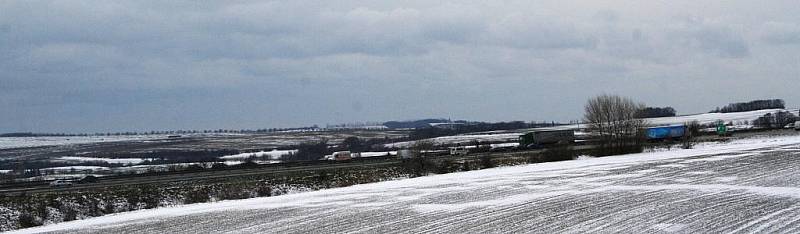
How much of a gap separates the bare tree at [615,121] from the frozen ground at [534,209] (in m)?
29.9

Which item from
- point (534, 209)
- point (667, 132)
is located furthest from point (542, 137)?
point (534, 209)

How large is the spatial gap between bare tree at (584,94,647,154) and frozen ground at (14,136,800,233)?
98.1ft

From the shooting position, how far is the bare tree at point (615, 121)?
209ft

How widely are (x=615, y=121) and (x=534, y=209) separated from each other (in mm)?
46962

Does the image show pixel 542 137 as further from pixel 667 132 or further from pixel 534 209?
pixel 534 209

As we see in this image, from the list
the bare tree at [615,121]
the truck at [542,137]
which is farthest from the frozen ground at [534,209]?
the truck at [542,137]

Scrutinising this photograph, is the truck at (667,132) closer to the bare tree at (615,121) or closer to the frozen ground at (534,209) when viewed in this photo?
the bare tree at (615,121)

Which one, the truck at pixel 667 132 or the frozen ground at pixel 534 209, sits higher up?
the truck at pixel 667 132

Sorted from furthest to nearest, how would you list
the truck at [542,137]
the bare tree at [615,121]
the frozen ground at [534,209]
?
the truck at [542,137], the bare tree at [615,121], the frozen ground at [534,209]

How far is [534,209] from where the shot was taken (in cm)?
2111

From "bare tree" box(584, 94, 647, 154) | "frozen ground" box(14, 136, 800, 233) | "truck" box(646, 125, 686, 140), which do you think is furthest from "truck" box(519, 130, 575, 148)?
"frozen ground" box(14, 136, 800, 233)

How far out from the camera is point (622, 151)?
6147 centimetres

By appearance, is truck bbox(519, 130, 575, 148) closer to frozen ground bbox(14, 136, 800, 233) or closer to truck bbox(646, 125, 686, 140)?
truck bbox(646, 125, 686, 140)

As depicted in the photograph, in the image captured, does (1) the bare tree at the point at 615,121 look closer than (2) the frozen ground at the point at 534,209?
No
